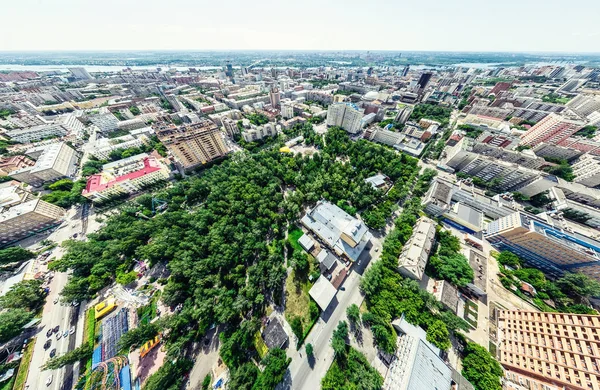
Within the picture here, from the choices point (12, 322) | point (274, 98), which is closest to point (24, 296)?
point (12, 322)

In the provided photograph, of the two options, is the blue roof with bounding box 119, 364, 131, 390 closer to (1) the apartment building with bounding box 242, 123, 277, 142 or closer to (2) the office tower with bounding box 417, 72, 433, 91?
(1) the apartment building with bounding box 242, 123, 277, 142

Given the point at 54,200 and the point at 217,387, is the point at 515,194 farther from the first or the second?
the point at 54,200

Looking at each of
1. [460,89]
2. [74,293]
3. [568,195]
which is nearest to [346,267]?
[74,293]

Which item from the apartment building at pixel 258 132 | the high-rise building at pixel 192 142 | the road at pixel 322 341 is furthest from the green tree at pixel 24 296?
the apartment building at pixel 258 132

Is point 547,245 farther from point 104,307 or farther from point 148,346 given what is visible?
point 104,307

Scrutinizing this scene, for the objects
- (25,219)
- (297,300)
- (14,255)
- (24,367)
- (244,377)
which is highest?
(25,219)
